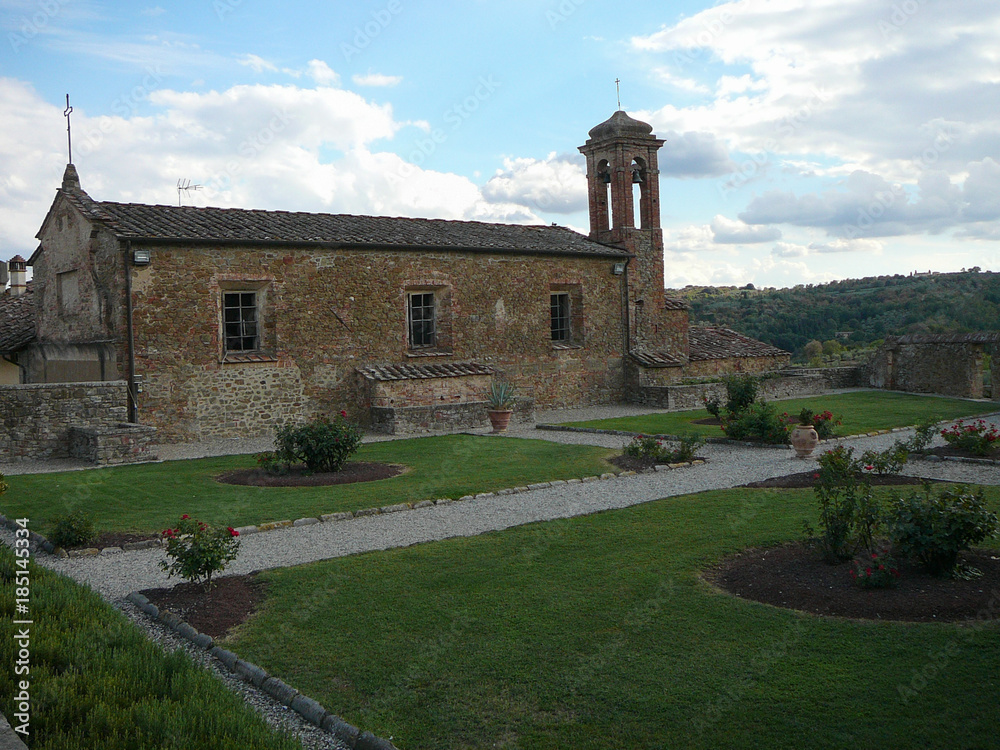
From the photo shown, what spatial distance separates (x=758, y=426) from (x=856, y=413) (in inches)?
212

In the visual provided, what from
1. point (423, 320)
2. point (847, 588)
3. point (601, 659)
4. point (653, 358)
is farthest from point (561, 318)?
point (601, 659)

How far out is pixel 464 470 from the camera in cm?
1283

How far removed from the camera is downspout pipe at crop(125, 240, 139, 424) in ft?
52.2

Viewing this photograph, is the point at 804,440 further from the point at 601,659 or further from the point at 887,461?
the point at 601,659

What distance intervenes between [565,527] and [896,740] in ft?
16.3

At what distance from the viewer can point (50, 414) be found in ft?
47.3

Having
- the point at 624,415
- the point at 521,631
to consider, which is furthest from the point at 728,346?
the point at 521,631

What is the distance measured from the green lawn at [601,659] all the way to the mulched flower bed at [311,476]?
4.65 meters

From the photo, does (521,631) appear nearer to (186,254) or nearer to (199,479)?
(199,479)

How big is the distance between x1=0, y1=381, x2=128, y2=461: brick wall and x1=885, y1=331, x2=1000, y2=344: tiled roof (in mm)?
21183

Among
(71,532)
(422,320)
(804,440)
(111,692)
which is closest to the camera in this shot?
(111,692)

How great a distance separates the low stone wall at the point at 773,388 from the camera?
22.3m

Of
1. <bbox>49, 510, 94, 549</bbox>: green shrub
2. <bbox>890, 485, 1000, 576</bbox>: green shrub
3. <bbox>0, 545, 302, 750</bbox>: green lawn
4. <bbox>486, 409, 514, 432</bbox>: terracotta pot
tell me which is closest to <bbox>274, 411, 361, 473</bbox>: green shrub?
<bbox>49, 510, 94, 549</bbox>: green shrub
